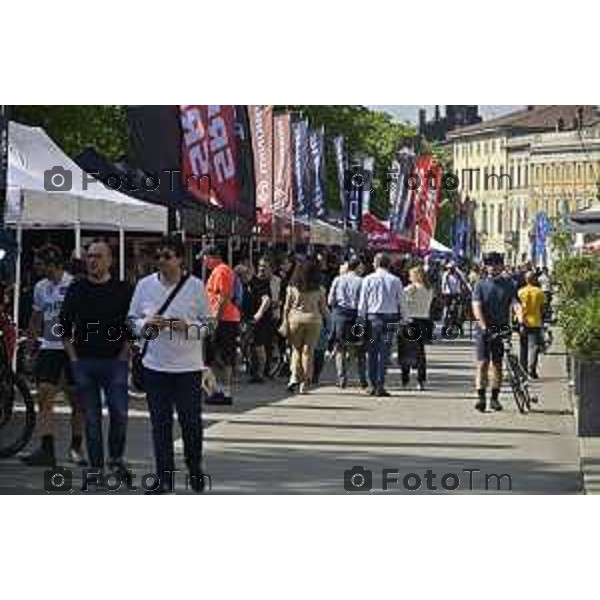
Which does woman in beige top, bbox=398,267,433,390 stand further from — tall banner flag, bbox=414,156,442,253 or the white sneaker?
tall banner flag, bbox=414,156,442,253

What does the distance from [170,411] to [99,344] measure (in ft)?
2.65

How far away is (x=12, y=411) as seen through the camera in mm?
17203

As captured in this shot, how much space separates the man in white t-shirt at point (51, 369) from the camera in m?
16.4

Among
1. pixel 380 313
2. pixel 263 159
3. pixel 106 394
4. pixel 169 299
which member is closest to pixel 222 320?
pixel 380 313

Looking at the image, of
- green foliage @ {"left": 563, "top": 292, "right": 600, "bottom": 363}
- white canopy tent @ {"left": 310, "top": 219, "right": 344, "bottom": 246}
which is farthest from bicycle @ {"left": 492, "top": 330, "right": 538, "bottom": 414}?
white canopy tent @ {"left": 310, "top": 219, "right": 344, "bottom": 246}

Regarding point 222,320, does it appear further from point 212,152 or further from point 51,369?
point 51,369

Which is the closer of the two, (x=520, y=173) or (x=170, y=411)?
(x=170, y=411)

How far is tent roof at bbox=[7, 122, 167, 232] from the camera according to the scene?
19.4 m

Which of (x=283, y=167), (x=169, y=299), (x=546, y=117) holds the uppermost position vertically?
(x=546, y=117)

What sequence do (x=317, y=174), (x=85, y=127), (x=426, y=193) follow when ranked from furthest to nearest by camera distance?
(x=85, y=127) → (x=426, y=193) → (x=317, y=174)

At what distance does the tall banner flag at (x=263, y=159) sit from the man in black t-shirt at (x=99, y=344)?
42.5 ft
